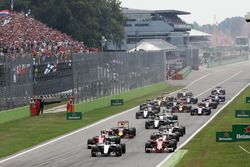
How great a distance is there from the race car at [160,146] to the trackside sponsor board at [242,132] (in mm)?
7030

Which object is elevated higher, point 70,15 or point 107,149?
point 70,15

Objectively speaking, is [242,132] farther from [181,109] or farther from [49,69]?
[49,69]

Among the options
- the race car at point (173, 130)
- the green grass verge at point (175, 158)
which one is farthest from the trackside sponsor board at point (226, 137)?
the race car at point (173, 130)

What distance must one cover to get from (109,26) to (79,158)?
12305cm

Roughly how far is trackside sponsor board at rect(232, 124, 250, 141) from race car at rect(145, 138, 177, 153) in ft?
23.1

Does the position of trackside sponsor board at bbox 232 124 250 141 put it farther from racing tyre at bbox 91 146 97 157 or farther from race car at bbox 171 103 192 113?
race car at bbox 171 103 192 113

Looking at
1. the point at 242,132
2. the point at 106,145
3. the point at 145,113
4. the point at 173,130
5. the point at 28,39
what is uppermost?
the point at 28,39

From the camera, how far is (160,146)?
43312 millimetres

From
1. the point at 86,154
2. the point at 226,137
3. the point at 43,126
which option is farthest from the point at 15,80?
the point at 226,137

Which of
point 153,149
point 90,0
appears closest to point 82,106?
point 153,149

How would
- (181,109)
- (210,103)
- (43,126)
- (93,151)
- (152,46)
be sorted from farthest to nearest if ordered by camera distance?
1. (152,46)
2. (210,103)
3. (181,109)
4. (43,126)
5. (93,151)

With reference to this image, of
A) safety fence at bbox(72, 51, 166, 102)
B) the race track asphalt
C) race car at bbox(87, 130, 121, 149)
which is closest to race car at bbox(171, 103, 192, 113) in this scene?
the race track asphalt

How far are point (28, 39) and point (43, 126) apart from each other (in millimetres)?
35563

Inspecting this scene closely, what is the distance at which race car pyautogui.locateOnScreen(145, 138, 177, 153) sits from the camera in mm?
43250
